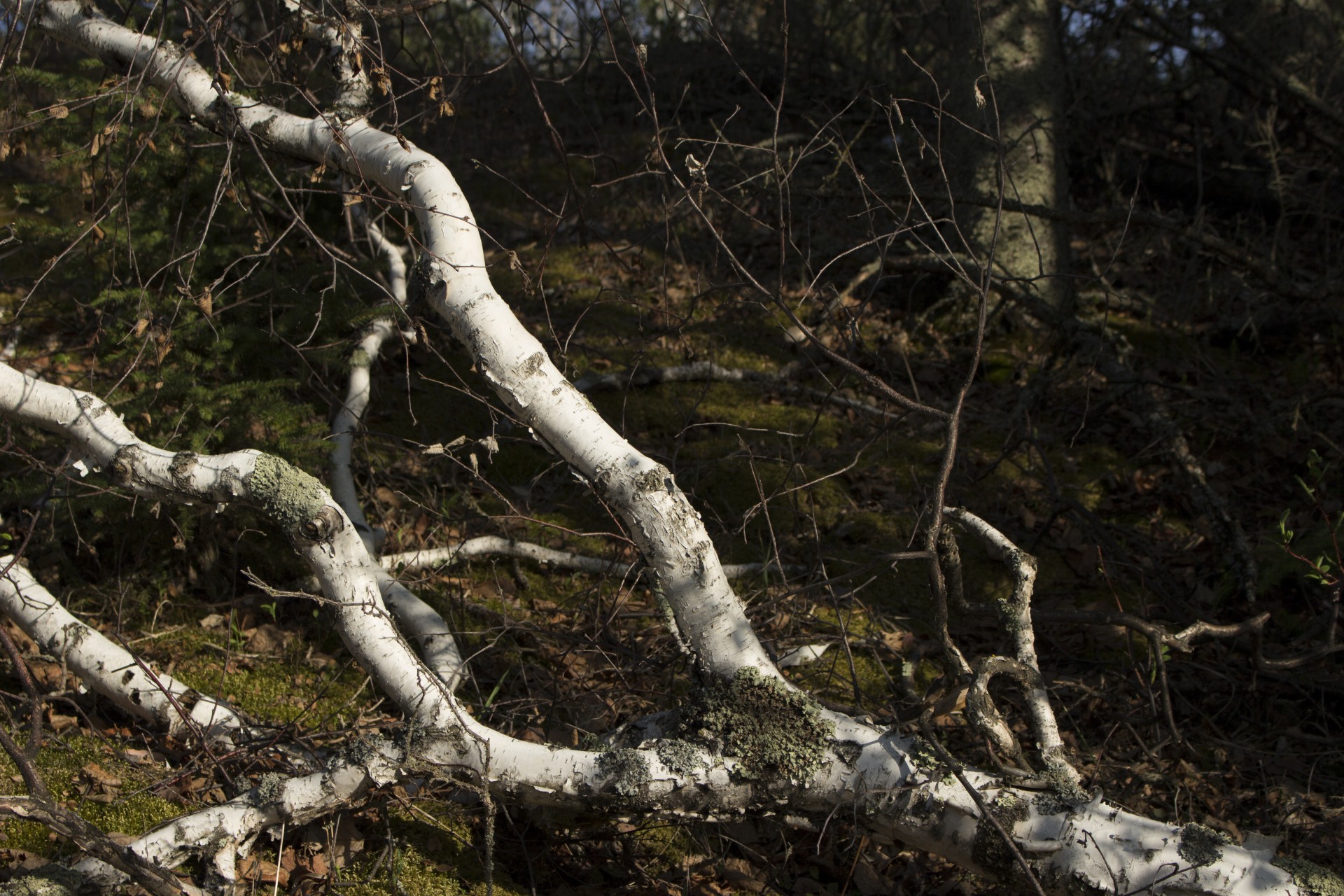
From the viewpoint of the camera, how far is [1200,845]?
8.20 ft

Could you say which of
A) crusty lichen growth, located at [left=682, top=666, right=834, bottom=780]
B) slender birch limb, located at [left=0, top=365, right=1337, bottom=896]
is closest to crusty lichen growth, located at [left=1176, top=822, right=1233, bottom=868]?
slender birch limb, located at [left=0, top=365, right=1337, bottom=896]

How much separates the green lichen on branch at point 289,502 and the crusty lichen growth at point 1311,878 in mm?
2928

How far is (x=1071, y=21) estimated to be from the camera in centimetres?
810

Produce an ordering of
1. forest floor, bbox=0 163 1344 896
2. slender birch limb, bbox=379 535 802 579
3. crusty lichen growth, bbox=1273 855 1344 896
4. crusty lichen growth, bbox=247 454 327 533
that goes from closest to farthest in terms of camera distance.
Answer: crusty lichen growth, bbox=1273 855 1344 896
crusty lichen growth, bbox=247 454 327 533
forest floor, bbox=0 163 1344 896
slender birch limb, bbox=379 535 802 579

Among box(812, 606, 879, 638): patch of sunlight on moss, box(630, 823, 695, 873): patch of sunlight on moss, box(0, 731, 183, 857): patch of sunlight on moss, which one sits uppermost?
box(0, 731, 183, 857): patch of sunlight on moss

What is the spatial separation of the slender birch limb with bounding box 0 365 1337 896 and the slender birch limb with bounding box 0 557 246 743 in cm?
69

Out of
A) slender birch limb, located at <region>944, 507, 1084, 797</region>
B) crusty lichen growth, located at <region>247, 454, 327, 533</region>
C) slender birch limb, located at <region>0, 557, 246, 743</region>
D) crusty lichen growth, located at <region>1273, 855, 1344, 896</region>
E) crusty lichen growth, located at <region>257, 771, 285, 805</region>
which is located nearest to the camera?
crusty lichen growth, located at <region>1273, 855, 1344, 896</region>

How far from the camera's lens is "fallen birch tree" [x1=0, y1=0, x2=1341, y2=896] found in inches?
102

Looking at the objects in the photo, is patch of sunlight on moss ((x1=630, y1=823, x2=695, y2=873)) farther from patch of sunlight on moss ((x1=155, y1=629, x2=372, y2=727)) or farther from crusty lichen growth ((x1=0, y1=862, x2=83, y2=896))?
crusty lichen growth ((x1=0, y1=862, x2=83, y2=896))

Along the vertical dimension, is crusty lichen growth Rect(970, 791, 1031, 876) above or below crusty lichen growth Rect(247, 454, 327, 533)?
below

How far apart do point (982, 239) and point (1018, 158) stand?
62 centimetres

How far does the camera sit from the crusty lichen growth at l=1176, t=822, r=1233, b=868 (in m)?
2.47

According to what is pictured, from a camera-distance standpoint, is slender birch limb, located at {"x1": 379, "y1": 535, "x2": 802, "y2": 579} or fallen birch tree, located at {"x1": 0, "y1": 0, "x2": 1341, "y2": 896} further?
slender birch limb, located at {"x1": 379, "y1": 535, "x2": 802, "y2": 579}

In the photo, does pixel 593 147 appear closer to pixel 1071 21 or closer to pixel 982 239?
pixel 982 239
